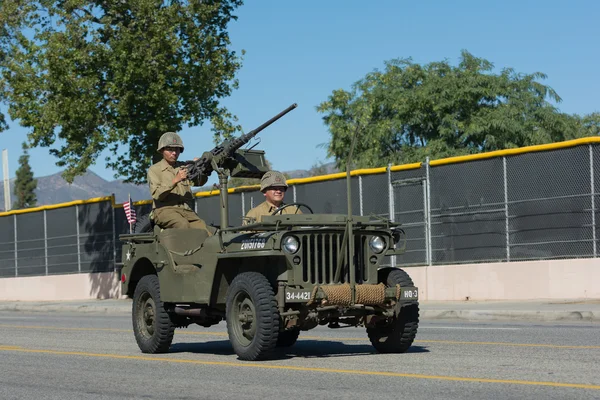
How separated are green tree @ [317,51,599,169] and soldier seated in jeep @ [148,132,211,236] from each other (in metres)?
44.1

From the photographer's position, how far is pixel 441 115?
59312 millimetres

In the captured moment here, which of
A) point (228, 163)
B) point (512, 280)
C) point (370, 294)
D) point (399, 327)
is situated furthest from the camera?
point (512, 280)

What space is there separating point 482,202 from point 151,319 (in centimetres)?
1284

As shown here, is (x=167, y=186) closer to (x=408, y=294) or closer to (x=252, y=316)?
(x=252, y=316)

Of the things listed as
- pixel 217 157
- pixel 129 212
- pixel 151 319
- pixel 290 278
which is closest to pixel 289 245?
pixel 290 278

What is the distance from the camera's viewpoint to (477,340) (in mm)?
13562

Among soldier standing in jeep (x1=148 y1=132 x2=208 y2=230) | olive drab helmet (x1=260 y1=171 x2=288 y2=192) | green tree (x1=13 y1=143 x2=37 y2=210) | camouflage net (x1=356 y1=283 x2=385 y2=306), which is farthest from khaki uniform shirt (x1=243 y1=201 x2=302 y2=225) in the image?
green tree (x1=13 y1=143 x2=37 y2=210)

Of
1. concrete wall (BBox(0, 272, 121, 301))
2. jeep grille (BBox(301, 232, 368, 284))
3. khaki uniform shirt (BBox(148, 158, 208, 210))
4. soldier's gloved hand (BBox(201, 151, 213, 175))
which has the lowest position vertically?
concrete wall (BBox(0, 272, 121, 301))

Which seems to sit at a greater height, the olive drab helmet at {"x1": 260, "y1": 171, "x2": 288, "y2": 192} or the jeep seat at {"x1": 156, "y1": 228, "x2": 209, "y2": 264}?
the olive drab helmet at {"x1": 260, "y1": 171, "x2": 288, "y2": 192}

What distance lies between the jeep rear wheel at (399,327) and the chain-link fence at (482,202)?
1160 cm

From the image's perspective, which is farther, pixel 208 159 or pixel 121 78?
pixel 121 78

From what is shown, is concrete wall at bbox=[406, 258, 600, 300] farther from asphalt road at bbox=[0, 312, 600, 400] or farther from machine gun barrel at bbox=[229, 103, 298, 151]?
machine gun barrel at bbox=[229, 103, 298, 151]

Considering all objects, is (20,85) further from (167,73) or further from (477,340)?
(477,340)

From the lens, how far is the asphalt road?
869 cm
